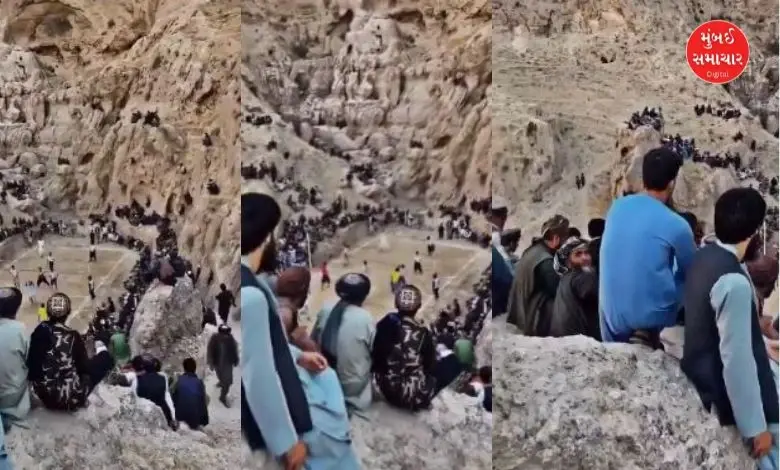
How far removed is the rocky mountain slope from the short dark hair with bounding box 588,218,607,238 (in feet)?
0.10

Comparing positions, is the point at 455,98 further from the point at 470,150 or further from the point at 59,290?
the point at 59,290

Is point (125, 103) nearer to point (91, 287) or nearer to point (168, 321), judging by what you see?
point (91, 287)

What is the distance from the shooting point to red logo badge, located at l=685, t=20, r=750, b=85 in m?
2.67

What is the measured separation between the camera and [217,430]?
253 cm

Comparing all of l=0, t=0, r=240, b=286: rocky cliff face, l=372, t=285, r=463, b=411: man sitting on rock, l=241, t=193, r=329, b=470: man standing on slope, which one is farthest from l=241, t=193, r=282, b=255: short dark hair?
l=372, t=285, r=463, b=411: man sitting on rock

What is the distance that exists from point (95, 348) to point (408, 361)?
3.31ft

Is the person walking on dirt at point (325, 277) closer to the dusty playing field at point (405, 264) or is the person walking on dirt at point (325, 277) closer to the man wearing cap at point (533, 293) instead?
the dusty playing field at point (405, 264)

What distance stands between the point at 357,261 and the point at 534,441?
2.61 ft

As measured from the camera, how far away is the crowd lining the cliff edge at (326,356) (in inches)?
97.5

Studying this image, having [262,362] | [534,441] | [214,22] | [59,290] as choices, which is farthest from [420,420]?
[214,22]

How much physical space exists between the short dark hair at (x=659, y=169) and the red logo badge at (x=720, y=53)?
0.32 meters

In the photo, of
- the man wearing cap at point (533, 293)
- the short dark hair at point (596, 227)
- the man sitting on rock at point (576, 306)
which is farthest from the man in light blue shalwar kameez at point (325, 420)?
the short dark hair at point (596, 227)

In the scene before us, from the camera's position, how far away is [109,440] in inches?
101

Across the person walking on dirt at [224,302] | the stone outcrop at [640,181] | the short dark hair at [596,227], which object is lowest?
the person walking on dirt at [224,302]
